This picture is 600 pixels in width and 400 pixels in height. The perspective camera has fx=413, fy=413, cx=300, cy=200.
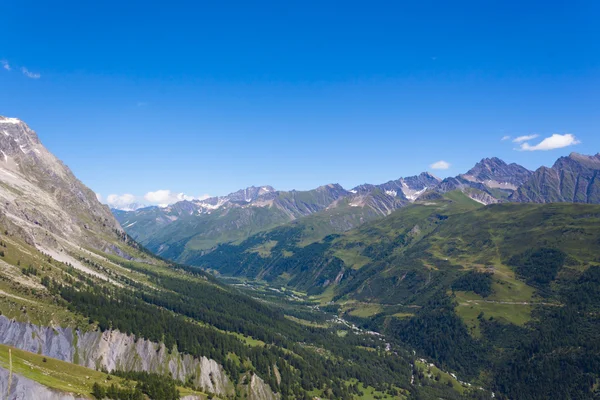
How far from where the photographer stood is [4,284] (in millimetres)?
185625

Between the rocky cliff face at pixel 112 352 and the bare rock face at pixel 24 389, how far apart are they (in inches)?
2928

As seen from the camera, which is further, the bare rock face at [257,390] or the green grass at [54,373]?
the bare rock face at [257,390]

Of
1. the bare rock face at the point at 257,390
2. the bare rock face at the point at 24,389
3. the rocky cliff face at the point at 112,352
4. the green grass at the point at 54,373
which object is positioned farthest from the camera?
the bare rock face at the point at 257,390

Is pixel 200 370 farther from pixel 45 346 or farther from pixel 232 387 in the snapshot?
pixel 45 346

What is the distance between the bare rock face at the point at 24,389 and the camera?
298ft

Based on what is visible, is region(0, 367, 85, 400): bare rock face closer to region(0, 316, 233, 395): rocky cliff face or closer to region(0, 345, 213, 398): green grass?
region(0, 345, 213, 398): green grass

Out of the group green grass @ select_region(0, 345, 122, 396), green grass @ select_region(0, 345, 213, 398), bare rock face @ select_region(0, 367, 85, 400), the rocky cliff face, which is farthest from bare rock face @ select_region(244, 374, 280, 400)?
bare rock face @ select_region(0, 367, 85, 400)

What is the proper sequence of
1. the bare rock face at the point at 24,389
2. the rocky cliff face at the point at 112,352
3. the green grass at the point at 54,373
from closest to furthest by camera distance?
the bare rock face at the point at 24,389, the green grass at the point at 54,373, the rocky cliff face at the point at 112,352

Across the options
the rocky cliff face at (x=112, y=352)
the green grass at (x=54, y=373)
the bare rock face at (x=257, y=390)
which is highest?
the green grass at (x=54, y=373)

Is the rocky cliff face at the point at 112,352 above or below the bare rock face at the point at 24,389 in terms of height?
below

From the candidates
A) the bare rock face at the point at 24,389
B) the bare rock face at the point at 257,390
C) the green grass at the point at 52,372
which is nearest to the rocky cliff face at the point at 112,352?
the bare rock face at the point at 257,390

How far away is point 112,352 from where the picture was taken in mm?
174500

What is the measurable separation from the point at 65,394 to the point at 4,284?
117096mm

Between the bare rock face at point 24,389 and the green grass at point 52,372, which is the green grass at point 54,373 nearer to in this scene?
the green grass at point 52,372
